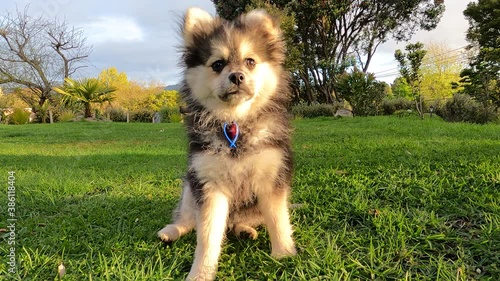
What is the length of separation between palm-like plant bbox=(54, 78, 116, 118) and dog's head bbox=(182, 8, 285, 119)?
61.9 ft

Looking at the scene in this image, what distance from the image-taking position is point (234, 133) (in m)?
2.24

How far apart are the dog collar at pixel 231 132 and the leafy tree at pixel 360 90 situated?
14.6 m

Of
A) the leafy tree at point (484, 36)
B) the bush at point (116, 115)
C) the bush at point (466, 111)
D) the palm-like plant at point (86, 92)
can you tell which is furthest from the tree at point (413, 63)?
the bush at point (116, 115)

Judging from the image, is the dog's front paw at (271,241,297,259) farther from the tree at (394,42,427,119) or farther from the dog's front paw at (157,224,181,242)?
the tree at (394,42,427,119)

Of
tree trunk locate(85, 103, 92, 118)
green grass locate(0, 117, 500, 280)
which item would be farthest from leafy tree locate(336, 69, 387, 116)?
tree trunk locate(85, 103, 92, 118)

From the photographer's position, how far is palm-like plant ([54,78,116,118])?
1933 centimetres

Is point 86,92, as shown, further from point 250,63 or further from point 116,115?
point 250,63

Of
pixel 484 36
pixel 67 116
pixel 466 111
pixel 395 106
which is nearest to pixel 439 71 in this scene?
pixel 484 36

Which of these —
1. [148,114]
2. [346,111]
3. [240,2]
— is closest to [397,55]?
[346,111]

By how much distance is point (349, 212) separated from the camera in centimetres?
270

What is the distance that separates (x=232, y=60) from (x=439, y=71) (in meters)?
41.1

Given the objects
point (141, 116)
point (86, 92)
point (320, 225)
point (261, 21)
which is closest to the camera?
point (261, 21)

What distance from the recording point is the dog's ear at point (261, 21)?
2.45 meters

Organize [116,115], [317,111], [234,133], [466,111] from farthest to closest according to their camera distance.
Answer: [116,115]
[317,111]
[466,111]
[234,133]
